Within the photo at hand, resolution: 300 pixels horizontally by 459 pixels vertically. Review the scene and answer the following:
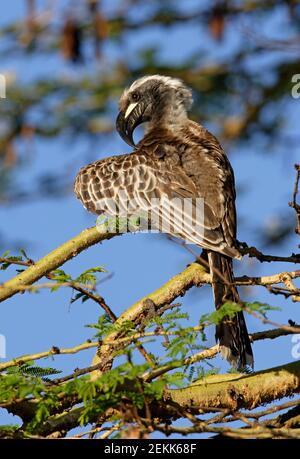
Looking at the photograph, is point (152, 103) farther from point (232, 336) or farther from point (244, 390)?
point (244, 390)

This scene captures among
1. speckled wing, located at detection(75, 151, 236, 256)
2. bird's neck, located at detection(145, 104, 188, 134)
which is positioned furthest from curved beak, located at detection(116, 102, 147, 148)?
speckled wing, located at detection(75, 151, 236, 256)

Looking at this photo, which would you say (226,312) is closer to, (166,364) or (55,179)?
(166,364)

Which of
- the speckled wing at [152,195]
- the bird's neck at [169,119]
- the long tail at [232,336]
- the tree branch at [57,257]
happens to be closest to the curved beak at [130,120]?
the bird's neck at [169,119]

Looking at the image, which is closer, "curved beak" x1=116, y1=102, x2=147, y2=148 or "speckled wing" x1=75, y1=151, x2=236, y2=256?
"speckled wing" x1=75, y1=151, x2=236, y2=256

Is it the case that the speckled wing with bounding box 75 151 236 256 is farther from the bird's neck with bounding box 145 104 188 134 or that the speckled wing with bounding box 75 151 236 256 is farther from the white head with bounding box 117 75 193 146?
the white head with bounding box 117 75 193 146

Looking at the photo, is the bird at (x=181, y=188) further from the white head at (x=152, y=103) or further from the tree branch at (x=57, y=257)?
the tree branch at (x=57, y=257)

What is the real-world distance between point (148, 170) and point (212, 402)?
2.46m

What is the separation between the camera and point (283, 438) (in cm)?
508

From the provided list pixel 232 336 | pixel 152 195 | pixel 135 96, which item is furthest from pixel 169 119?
pixel 232 336

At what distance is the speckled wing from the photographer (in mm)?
7129

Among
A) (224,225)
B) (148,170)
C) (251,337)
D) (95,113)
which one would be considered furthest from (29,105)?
(251,337)

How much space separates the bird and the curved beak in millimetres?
13

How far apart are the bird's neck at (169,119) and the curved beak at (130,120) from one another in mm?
112

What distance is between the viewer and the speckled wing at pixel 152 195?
7129 mm
